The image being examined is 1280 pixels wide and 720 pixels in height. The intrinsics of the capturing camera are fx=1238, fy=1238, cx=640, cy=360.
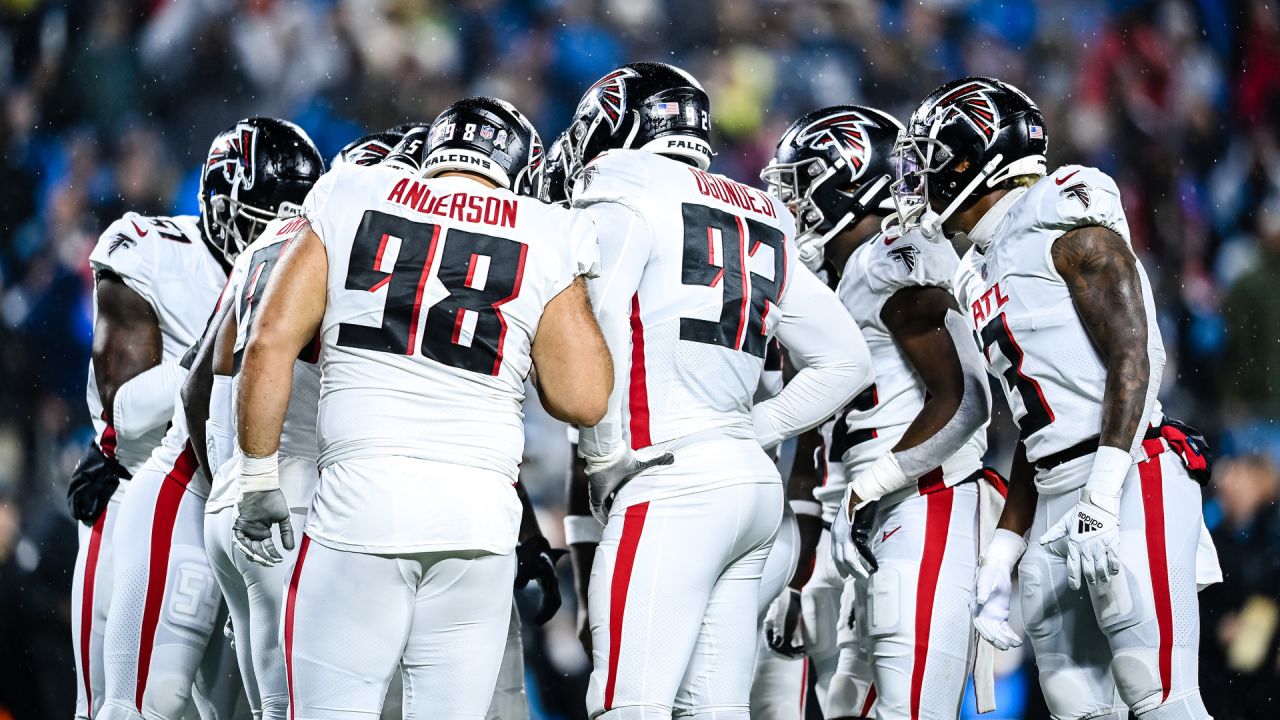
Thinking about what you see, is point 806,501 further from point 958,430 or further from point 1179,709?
point 1179,709

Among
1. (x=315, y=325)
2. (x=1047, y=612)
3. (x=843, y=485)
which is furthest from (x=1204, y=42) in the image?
(x=315, y=325)

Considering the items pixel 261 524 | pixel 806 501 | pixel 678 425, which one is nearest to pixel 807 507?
pixel 806 501

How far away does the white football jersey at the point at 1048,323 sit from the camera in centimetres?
275

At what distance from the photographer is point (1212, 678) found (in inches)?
209

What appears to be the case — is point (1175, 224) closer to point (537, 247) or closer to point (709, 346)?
point (709, 346)

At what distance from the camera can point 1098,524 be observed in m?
2.54

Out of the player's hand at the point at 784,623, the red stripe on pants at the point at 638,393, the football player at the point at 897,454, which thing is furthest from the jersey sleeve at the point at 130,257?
the player's hand at the point at 784,623

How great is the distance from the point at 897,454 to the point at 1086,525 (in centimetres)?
74

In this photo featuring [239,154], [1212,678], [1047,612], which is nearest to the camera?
[1047,612]

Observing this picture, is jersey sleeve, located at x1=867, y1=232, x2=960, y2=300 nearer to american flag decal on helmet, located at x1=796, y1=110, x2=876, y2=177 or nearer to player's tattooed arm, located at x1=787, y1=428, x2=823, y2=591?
american flag decal on helmet, located at x1=796, y1=110, x2=876, y2=177

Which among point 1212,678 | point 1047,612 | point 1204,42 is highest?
point 1204,42

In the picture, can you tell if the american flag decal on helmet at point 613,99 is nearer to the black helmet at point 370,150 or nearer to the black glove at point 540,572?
the black helmet at point 370,150

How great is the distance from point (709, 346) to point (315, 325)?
937mm

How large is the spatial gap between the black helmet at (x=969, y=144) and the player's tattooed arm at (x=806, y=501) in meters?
0.94
